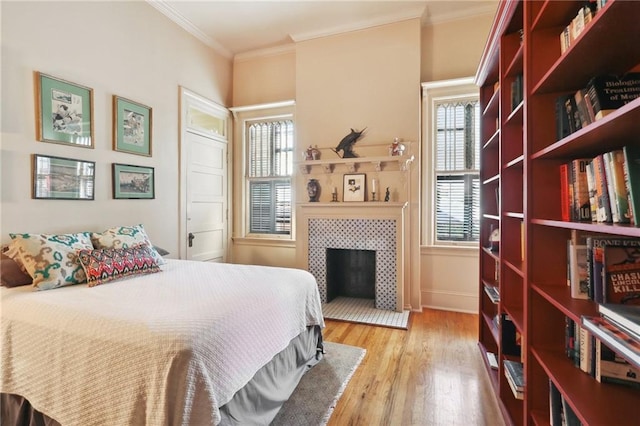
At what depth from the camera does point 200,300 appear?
5.26 ft

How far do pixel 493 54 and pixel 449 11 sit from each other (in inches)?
75.1

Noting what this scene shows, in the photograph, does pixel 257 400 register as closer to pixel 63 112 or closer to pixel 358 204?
pixel 358 204

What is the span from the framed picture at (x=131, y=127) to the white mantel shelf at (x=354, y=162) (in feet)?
5.81

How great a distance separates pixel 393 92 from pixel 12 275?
383 cm

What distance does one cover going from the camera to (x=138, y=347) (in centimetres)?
122

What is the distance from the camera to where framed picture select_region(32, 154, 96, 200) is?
7.58ft

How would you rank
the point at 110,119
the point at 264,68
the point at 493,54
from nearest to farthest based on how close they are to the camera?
the point at 493,54, the point at 110,119, the point at 264,68

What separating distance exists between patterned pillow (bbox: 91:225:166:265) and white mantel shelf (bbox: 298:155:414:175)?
2040mm

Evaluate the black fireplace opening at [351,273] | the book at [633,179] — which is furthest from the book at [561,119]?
the black fireplace opening at [351,273]

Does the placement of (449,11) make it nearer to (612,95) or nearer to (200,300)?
(612,95)

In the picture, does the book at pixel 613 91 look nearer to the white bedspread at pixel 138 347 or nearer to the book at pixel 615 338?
the book at pixel 615 338

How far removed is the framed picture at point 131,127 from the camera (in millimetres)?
2880

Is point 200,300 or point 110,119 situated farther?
point 110,119

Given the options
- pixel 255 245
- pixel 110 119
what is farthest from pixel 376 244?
pixel 110 119
